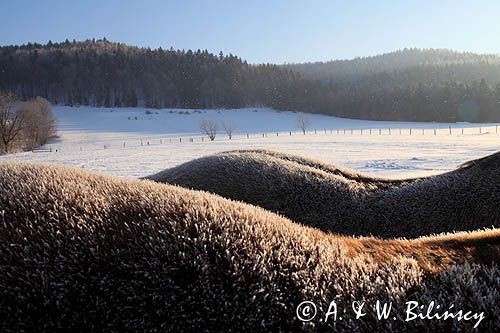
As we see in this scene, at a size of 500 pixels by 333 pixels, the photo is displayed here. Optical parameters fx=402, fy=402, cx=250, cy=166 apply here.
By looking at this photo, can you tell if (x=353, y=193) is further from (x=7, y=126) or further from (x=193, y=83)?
(x=193, y=83)

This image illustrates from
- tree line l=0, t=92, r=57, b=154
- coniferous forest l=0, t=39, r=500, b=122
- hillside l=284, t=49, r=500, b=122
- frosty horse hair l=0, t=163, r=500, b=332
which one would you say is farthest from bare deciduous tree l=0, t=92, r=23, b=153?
hillside l=284, t=49, r=500, b=122

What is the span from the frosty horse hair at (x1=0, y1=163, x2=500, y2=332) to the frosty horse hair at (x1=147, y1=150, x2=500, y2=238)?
3.45m

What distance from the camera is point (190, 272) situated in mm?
1939

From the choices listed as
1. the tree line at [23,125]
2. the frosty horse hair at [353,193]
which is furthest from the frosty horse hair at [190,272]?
the tree line at [23,125]

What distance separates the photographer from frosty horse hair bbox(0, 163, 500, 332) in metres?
1.85

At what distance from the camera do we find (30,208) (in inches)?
85.3

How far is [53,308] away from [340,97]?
130 meters

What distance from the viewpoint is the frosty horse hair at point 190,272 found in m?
1.85

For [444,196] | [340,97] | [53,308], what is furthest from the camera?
[340,97]

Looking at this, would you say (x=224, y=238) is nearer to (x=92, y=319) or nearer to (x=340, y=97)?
(x=92, y=319)

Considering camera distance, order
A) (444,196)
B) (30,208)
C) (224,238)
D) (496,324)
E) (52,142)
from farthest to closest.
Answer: (52,142) < (444,196) < (30,208) < (224,238) < (496,324)

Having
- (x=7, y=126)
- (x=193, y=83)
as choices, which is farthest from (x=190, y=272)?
(x=193, y=83)

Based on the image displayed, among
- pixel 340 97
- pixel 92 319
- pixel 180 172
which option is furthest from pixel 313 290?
pixel 340 97

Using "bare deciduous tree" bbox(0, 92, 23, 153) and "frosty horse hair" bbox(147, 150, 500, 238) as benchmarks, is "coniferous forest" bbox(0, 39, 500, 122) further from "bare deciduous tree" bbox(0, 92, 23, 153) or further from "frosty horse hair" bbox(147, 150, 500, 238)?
"frosty horse hair" bbox(147, 150, 500, 238)
